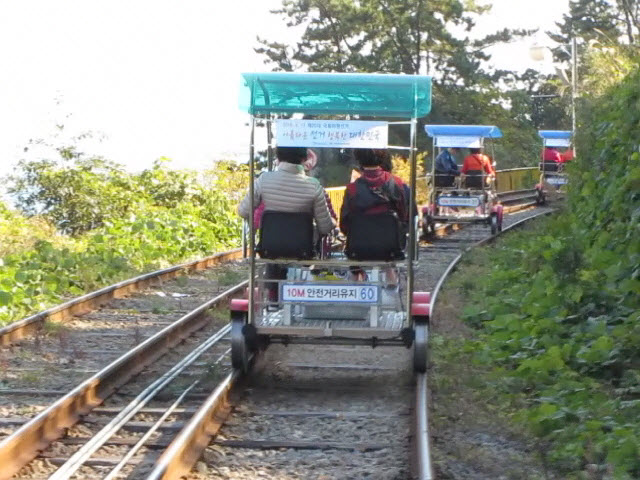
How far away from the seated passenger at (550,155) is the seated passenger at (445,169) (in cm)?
1419

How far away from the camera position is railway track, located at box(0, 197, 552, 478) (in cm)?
799

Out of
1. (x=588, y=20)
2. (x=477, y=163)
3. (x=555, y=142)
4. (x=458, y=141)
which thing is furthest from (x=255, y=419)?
(x=588, y=20)

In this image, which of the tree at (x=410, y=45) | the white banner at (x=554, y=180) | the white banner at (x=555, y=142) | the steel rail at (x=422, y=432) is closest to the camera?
the steel rail at (x=422, y=432)

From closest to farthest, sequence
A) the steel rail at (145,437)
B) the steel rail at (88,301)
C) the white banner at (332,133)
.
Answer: the steel rail at (145,437) → the white banner at (332,133) → the steel rail at (88,301)

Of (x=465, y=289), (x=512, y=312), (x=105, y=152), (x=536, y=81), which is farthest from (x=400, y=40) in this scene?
(x=512, y=312)

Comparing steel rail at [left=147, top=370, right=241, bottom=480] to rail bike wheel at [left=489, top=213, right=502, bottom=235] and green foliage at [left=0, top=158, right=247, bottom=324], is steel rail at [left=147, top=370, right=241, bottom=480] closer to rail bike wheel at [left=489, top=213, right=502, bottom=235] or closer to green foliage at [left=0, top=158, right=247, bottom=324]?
green foliage at [left=0, top=158, right=247, bottom=324]

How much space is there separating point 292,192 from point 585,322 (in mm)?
3116

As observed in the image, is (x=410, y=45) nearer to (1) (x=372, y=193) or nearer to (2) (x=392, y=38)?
(2) (x=392, y=38)

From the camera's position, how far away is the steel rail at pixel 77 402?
7.85m

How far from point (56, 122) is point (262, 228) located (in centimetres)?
2393

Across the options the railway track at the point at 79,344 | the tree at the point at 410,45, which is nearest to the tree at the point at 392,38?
the tree at the point at 410,45

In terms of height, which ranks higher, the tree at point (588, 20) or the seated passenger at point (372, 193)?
the tree at point (588, 20)

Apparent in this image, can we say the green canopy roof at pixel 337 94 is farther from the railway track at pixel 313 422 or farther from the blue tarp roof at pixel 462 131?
the blue tarp roof at pixel 462 131

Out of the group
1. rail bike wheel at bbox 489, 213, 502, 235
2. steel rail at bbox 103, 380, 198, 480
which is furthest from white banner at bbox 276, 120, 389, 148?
rail bike wheel at bbox 489, 213, 502, 235
